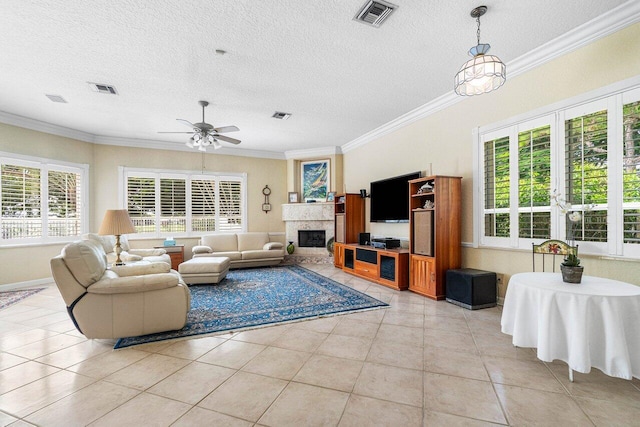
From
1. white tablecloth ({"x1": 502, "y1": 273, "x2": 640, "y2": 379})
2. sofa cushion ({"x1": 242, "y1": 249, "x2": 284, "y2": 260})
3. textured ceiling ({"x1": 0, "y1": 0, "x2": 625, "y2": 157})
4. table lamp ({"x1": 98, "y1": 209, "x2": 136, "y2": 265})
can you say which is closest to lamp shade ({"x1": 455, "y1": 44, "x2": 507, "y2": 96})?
textured ceiling ({"x1": 0, "y1": 0, "x2": 625, "y2": 157})

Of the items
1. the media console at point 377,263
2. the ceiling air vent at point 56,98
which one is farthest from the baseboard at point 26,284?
the media console at point 377,263

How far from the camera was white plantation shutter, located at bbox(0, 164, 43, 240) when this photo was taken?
204 inches

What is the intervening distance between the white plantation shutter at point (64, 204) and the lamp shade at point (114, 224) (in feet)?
9.79

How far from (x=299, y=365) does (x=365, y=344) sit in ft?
2.31

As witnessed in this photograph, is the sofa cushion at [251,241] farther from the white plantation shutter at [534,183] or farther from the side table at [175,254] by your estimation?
the white plantation shutter at [534,183]

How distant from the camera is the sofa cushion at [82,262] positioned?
267cm

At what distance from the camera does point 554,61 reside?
3277 mm

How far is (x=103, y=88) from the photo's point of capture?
4.21 m

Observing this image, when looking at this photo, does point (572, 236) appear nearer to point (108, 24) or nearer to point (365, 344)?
point (365, 344)

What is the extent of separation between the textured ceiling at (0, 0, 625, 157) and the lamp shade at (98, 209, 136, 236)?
1.81 m

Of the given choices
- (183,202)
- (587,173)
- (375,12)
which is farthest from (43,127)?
(587,173)

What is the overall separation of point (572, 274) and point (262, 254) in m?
5.67

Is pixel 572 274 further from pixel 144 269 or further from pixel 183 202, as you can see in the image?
pixel 183 202

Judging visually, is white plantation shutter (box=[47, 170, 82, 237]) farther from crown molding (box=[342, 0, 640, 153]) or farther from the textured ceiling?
crown molding (box=[342, 0, 640, 153])
